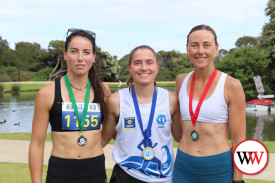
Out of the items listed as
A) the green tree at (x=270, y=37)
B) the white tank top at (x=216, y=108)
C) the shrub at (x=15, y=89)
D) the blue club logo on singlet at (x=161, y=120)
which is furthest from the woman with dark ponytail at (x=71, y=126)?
the shrub at (x=15, y=89)

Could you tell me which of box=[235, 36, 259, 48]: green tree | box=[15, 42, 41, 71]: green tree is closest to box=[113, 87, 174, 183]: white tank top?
box=[15, 42, 41, 71]: green tree

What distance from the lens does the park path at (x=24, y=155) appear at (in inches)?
238

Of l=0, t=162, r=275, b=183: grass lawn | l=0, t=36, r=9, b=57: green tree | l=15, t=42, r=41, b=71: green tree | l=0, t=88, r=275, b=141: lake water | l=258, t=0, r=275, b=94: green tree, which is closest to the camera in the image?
l=0, t=162, r=275, b=183: grass lawn

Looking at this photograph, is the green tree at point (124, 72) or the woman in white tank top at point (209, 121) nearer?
the woman in white tank top at point (209, 121)

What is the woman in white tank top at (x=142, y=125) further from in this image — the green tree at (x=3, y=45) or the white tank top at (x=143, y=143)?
the green tree at (x=3, y=45)

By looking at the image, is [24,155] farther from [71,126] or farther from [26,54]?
[26,54]

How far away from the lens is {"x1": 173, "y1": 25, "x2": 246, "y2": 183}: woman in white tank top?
9.32 feet

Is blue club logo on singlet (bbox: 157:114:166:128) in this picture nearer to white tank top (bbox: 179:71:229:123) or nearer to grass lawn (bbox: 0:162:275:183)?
white tank top (bbox: 179:71:229:123)

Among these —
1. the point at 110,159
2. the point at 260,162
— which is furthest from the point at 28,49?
the point at 260,162

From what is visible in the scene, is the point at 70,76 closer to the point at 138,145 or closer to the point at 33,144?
the point at 33,144

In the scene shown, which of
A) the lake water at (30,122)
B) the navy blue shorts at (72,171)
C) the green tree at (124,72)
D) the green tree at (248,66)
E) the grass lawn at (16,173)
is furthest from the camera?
the green tree at (248,66)

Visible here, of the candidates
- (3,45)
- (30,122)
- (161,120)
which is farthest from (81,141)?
(3,45)

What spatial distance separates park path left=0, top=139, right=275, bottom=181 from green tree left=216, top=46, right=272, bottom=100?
2684 cm

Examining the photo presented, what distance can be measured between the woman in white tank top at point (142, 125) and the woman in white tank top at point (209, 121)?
6.8 inches
